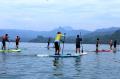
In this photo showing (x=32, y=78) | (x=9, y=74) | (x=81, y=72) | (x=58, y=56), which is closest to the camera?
(x=32, y=78)

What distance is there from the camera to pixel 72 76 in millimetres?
21969

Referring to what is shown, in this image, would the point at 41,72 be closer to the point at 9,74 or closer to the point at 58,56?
the point at 9,74

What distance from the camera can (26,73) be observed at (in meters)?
23.0

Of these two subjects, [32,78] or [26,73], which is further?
[26,73]

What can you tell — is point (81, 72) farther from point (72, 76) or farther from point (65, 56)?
point (65, 56)

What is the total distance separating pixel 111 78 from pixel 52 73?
3613 mm

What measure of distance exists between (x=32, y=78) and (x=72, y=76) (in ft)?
7.78

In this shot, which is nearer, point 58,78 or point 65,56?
point 58,78

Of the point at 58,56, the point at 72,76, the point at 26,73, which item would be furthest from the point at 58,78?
the point at 58,56

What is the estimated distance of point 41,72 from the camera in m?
23.7

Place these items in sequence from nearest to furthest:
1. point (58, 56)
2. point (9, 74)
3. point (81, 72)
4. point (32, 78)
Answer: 1. point (32, 78)
2. point (9, 74)
3. point (81, 72)
4. point (58, 56)

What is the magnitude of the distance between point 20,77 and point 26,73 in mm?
1790

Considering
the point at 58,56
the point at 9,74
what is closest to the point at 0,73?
the point at 9,74

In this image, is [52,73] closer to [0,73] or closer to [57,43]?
[0,73]
